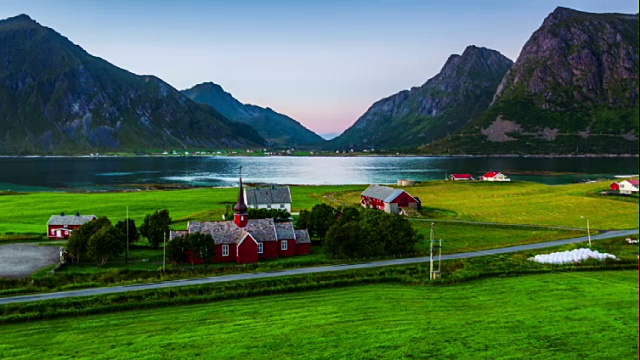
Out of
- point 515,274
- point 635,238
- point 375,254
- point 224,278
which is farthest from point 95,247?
point 635,238

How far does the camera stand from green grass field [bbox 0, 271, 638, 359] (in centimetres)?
2898

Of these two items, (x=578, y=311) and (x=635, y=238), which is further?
(x=635, y=238)

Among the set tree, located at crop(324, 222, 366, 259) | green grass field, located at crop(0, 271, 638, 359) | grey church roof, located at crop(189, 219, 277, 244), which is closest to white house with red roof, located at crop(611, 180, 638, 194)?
green grass field, located at crop(0, 271, 638, 359)

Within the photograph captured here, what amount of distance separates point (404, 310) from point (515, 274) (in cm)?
1595

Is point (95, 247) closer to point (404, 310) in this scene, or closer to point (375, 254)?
point (375, 254)

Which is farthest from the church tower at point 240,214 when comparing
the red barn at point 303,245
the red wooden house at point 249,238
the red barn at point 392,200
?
the red barn at point 392,200

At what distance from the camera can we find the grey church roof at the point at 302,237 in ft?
196

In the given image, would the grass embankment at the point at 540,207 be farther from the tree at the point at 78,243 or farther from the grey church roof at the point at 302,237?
the tree at the point at 78,243

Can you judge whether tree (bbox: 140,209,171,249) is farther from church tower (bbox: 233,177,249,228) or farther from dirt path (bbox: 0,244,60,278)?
dirt path (bbox: 0,244,60,278)

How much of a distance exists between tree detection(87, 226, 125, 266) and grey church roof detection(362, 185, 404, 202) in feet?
167

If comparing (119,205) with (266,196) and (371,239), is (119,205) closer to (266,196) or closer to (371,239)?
(266,196)

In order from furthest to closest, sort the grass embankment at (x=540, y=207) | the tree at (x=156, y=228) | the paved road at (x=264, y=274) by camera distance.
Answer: the grass embankment at (x=540, y=207), the tree at (x=156, y=228), the paved road at (x=264, y=274)

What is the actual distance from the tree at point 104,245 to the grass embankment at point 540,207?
52.3 metres

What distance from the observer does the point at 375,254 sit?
55.6 m
